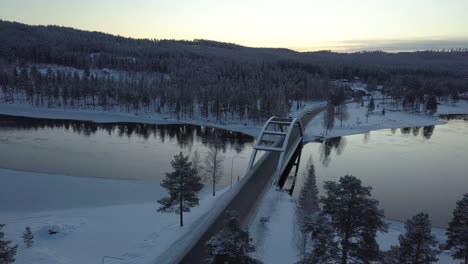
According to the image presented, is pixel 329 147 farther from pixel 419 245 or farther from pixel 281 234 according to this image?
pixel 419 245

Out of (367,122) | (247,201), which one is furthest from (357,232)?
(367,122)

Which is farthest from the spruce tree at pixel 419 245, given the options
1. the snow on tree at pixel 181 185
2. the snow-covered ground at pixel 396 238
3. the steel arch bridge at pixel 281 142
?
the steel arch bridge at pixel 281 142

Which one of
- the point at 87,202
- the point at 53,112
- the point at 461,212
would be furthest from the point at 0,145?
the point at 461,212

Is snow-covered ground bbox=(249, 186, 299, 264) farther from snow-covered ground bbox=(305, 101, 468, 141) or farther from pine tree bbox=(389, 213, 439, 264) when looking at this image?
snow-covered ground bbox=(305, 101, 468, 141)

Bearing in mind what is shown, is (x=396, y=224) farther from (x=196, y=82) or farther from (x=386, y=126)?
(x=196, y=82)

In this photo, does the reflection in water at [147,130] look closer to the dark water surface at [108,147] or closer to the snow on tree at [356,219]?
the dark water surface at [108,147]
